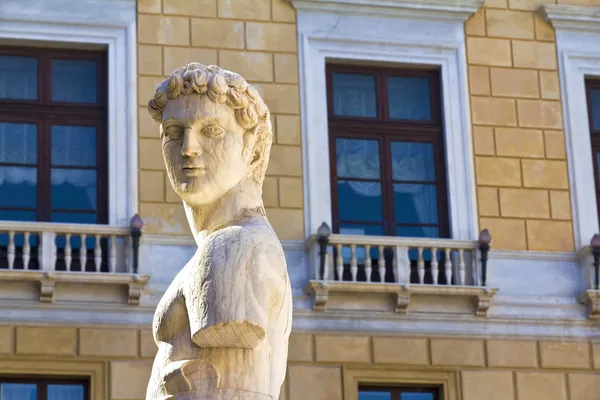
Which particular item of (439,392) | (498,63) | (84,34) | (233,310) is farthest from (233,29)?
(233,310)

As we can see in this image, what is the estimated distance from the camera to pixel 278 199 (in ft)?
62.1

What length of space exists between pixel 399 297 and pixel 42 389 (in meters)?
3.68

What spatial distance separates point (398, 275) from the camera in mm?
18594

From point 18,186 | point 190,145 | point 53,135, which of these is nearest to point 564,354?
point 53,135

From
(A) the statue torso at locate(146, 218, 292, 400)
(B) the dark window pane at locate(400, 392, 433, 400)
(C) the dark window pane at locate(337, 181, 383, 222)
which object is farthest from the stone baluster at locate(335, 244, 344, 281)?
(A) the statue torso at locate(146, 218, 292, 400)

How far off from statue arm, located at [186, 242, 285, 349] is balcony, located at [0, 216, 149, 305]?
38.8 ft

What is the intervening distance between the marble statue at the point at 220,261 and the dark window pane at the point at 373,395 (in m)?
12.3

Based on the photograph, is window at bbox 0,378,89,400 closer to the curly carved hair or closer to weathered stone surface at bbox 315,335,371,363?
weathered stone surface at bbox 315,335,371,363

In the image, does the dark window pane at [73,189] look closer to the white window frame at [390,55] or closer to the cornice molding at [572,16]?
the white window frame at [390,55]

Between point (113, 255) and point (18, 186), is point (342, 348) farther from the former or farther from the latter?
point (18, 186)

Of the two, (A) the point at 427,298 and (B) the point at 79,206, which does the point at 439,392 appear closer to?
(A) the point at 427,298

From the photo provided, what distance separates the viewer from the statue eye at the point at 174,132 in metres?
6.41

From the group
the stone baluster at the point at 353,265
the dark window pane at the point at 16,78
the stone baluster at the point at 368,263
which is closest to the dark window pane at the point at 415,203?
the stone baluster at the point at 368,263

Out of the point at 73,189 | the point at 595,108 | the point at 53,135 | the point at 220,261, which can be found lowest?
→ the point at 220,261
